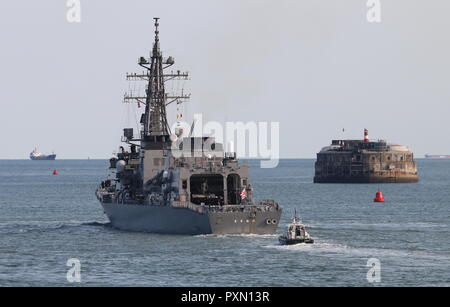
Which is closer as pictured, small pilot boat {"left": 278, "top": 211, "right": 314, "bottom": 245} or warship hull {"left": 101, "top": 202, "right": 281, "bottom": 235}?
small pilot boat {"left": 278, "top": 211, "right": 314, "bottom": 245}

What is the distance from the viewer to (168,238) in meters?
69.7

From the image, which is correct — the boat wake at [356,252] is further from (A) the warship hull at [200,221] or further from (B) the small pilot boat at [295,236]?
(A) the warship hull at [200,221]

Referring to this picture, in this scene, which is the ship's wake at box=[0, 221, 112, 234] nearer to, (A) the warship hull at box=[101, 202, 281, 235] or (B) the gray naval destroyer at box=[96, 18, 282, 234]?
(B) the gray naval destroyer at box=[96, 18, 282, 234]

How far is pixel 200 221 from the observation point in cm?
6862

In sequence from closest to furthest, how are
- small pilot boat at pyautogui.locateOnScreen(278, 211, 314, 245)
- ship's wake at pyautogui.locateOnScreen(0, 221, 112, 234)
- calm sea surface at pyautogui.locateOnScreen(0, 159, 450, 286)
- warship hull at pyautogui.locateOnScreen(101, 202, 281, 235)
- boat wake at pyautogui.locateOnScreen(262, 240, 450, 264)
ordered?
calm sea surface at pyautogui.locateOnScreen(0, 159, 450, 286) → boat wake at pyautogui.locateOnScreen(262, 240, 450, 264) → small pilot boat at pyautogui.locateOnScreen(278, 211, 314, 245) → warship hull at pyautogui.locateOnScreen(101, 202, 281, 235) → ship's wake at pyautogui.locateOnScreen(0, 221, 112, 234)

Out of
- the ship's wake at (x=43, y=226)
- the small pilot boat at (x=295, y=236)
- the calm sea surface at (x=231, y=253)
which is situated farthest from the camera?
the ship's wake at (x=43, y=226)

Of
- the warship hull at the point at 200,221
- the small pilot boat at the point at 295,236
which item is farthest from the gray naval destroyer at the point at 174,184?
the small pilot boat at the point at 295,236

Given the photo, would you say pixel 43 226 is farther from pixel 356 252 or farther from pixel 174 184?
pixel 356 252

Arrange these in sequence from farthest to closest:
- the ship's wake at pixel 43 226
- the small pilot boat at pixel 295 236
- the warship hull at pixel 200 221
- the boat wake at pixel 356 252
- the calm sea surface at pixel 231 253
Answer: the ship's wake at pixel 43 226
the warship hull at pixel 200 221
the small pilot boat at pixel 295 236
the boat wake at pixel 356 252
the calm sea surface at pixel 231 253

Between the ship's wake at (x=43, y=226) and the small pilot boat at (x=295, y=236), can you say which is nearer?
the small pilot boat at (x=295, y=236)

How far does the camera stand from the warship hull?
67812 millimetres

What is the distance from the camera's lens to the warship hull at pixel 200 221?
222ft

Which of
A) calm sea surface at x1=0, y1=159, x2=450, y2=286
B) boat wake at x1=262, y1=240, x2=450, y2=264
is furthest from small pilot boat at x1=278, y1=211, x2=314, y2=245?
calm sea surface at x1=0, y1=159, x2=450, y2=286
